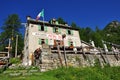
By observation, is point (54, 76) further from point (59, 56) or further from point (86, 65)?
point (86, 65)

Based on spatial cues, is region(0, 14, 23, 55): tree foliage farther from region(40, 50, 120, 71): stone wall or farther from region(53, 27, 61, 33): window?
region(40, 50, 120, 71): stone wall

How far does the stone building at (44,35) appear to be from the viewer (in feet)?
86.7

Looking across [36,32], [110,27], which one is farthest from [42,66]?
[110,27]

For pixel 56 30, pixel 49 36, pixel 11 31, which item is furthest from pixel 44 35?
pixel 11 31

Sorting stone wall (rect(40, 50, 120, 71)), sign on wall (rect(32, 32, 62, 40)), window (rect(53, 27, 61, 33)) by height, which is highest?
window (rect(53, 27, 61, 33))

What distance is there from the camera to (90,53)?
21.2 metres

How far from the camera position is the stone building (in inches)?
1041

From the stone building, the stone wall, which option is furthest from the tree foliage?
the stone wall

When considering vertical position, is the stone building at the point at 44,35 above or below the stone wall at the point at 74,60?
above

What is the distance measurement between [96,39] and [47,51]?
102ft

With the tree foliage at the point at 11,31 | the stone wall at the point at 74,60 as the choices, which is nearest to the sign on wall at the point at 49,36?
the stone wall at the point at 74,60

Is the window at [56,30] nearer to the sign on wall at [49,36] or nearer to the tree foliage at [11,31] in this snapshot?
the sign on wall at [49,36]

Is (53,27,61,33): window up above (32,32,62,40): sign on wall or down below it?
above

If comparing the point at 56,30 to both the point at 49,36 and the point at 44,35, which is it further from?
the point at 44,35
